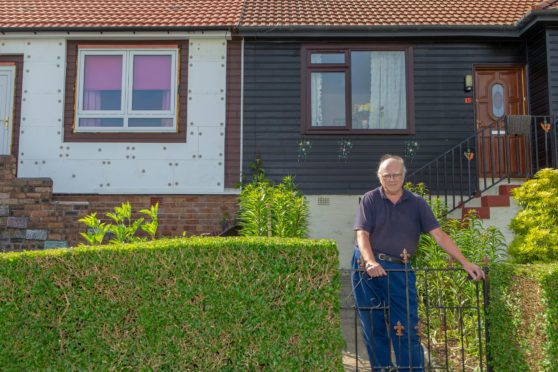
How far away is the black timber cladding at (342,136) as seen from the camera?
27.9 feet

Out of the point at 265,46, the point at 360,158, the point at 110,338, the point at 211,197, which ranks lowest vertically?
the point at 110,338

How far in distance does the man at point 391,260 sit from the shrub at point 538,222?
85.2 inches

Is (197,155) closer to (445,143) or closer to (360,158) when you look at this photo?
(360,158)

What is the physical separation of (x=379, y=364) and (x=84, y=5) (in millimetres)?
9725

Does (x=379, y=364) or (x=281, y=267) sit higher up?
(x=281, y=267)

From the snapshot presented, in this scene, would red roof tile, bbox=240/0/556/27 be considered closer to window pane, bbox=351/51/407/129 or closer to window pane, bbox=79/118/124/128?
window pane, bbox=351/51/407/129

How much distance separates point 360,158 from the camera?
8523 millimetres

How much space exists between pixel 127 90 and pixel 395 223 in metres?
6.86

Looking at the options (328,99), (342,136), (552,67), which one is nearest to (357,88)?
(328,99)

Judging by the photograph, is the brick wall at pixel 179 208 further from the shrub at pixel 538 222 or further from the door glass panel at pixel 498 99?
the door glass panel at pixel 498 99

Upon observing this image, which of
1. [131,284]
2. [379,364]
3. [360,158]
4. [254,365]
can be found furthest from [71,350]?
[360,158]

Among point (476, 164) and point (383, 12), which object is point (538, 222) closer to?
point (476, 164)

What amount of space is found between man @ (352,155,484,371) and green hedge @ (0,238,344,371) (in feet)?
1.61

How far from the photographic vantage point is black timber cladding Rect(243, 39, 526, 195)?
8516 millimetres
